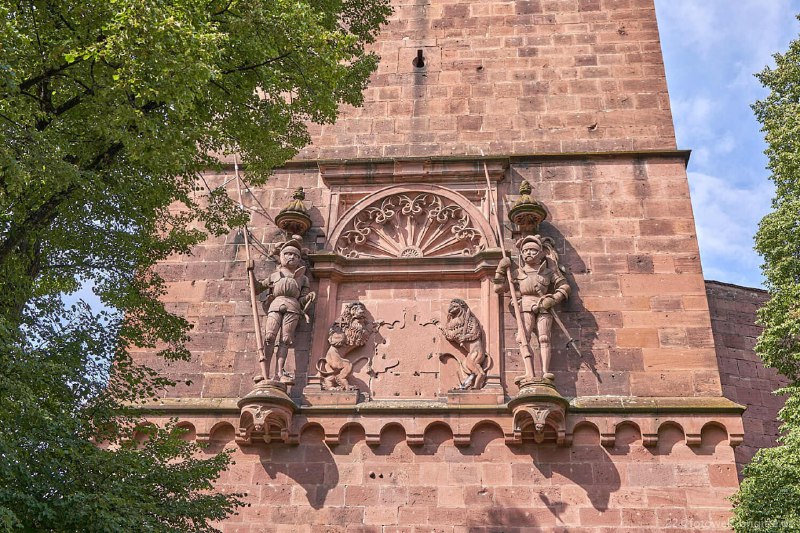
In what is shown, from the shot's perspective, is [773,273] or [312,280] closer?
[773,273]

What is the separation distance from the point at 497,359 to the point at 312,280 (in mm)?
2599

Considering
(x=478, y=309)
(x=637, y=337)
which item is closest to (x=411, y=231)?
(x=478, y=309)

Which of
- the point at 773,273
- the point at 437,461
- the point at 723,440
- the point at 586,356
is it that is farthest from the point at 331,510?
the point at 773,273

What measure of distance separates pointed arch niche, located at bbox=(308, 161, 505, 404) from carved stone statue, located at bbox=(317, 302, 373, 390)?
12 centimetres

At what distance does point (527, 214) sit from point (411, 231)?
1.54m

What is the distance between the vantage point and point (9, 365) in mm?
6320

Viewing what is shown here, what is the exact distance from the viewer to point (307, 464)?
392 inches

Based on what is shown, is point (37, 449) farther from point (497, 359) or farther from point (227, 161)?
point (227, 161)

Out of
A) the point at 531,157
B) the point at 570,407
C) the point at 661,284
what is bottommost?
the point at 570,407

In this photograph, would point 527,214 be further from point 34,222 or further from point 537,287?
point 34,222

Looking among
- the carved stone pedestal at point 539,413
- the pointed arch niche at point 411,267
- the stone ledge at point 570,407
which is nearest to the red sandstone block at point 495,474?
the carved stone pedestal at point 539,413

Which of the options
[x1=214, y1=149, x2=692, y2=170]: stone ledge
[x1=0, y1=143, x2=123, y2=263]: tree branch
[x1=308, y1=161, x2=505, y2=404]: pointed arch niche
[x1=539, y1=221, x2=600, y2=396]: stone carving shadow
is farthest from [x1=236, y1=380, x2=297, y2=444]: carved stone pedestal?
[x1=214, y1=149, x2=692, y2=170]: stone ledge

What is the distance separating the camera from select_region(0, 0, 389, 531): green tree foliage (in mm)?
6445

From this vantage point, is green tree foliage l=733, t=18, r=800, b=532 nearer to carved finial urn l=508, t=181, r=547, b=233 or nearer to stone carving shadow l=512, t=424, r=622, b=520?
stone carving shadow l=512, t=424, r=622, b=520
